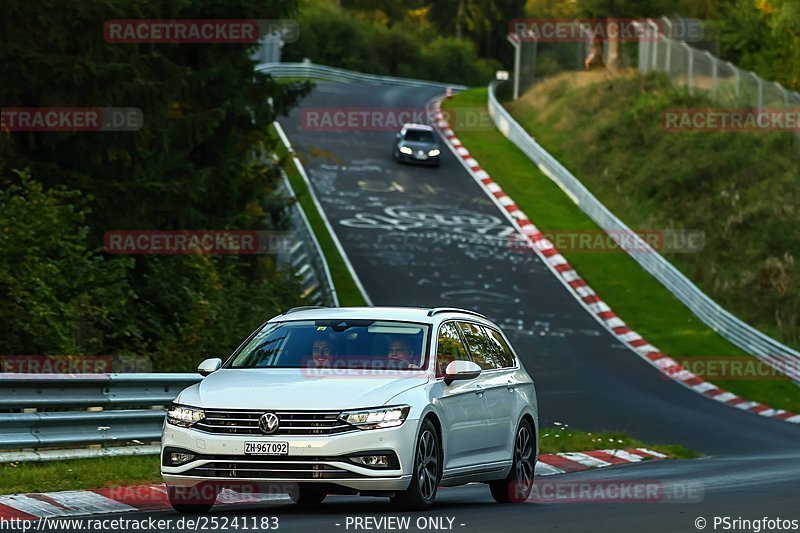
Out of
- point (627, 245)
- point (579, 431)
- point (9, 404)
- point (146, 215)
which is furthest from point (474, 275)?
point (9, 404)

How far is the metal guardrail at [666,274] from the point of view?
32.0 metres

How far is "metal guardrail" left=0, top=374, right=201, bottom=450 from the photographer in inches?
534

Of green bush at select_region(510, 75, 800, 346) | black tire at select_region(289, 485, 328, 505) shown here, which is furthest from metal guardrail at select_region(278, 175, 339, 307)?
black tire at select_region(289, 485, 328, 505)

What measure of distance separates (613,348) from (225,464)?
74.3ft

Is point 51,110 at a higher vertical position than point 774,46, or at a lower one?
lower

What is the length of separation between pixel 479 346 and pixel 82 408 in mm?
4179

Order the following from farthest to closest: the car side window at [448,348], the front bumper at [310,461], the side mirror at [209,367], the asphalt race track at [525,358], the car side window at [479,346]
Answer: the car side window at [479,346] < the car side window at [448,348] < the side mirror at [209,367] < the asphalt race track at [525,358] < the front bumper at [310,461]

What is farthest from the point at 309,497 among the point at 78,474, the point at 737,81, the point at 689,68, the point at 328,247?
the point at 689,68

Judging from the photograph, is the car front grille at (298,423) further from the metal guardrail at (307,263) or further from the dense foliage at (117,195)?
the metal guardrail at (307,263)

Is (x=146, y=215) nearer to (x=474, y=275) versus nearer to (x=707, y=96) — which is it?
(x=474, y=275)

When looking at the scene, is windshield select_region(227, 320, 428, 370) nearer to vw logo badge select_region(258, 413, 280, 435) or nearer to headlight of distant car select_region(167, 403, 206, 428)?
headlight of distant car select_region(167, 403, 206, 428)

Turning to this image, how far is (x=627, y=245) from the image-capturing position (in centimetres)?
4322

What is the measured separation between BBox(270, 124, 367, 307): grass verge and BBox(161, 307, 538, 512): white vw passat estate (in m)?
21.3

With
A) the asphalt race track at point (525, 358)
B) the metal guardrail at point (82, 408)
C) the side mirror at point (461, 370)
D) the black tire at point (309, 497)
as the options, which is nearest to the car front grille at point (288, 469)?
the asphalt race track at point (525, 358)
